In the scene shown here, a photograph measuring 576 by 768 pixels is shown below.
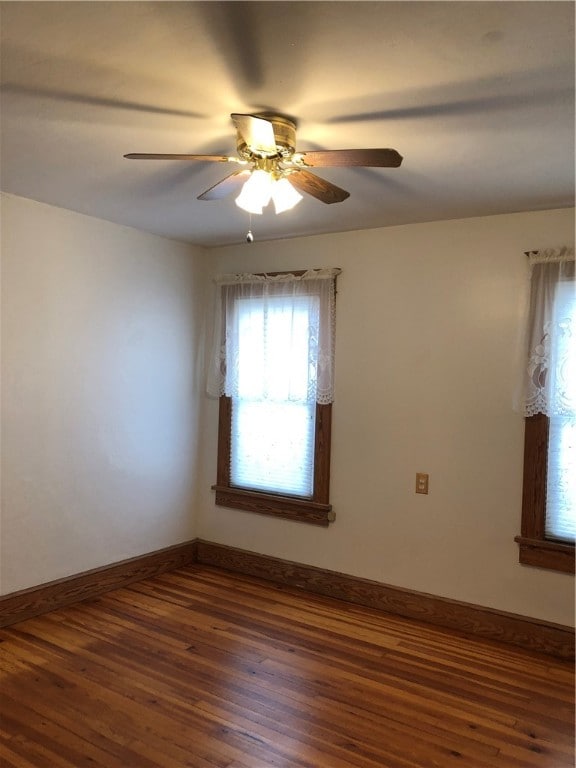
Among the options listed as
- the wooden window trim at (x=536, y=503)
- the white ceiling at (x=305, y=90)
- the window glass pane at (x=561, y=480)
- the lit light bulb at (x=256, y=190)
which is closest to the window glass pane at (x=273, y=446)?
the wooden window trim at (x=536, y=503)

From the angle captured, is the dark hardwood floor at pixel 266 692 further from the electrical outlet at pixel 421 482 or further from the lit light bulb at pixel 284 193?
the lit light bulb at pixel 284 193

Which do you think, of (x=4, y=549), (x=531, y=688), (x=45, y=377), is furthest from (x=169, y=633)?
(x=531, y=688)

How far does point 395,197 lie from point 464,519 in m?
1.88

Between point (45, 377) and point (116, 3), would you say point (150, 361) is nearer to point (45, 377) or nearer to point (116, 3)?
point (45, 377)

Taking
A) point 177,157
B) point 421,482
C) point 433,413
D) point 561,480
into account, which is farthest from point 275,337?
point 177,157

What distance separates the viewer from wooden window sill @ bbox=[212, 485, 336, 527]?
4027 mm

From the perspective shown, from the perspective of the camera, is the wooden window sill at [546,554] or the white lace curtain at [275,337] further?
the white lace curtain at [275,337]

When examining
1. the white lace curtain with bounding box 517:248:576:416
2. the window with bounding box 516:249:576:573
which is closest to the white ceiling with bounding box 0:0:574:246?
the white lace curtain with bounding box 517:248:576:416

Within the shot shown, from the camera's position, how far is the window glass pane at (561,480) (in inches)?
126

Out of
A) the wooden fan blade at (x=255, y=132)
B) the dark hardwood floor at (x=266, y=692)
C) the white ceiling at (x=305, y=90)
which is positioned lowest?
the dark hardwood floor at (x=266, y=692)

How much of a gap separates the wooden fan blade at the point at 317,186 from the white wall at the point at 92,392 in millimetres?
1805

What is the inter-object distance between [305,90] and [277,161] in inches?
12.8

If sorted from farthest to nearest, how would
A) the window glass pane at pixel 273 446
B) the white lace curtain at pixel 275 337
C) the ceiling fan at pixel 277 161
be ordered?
the window glass pane at pixel 273 446 < the white lace curtain at pixel 275 337 < the ceiling fan at pixel 277 161

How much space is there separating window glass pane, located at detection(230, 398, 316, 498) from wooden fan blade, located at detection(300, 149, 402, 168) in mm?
2111
